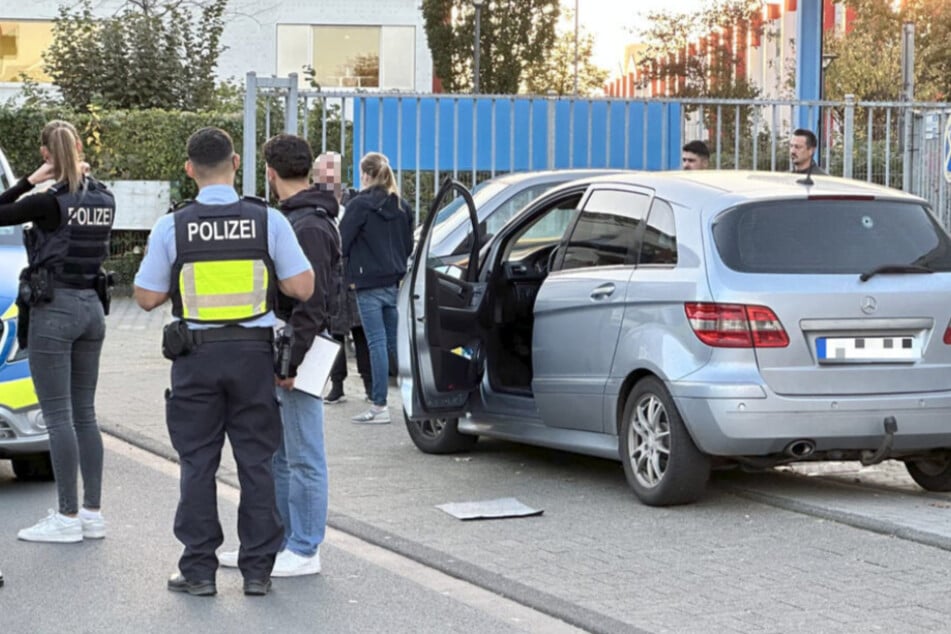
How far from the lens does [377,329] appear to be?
11.6m

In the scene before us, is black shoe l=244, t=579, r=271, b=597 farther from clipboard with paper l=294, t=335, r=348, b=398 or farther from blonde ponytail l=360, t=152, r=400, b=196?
blonde ponytail l=360, t=152, r=400, b=196

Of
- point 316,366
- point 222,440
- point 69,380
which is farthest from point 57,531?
point 316,366

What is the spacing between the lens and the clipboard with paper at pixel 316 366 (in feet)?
22.4

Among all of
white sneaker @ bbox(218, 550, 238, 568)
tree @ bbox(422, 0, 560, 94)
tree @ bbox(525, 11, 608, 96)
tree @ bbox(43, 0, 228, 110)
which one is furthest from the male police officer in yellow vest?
tree @ bbox(525, 11, 608, 96)

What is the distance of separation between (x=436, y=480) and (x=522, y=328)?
997 millimetres

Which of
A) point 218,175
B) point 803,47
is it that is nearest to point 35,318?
point 218,175

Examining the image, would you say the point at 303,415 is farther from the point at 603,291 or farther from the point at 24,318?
the point at 603,291

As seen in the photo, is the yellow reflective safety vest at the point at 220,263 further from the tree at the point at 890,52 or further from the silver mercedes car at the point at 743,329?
the tree at the point at 890,52

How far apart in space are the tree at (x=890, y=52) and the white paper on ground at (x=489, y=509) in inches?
1515

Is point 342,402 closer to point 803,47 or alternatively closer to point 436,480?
point 436,480

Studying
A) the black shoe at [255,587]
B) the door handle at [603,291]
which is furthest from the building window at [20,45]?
the black shoe at [255,587]

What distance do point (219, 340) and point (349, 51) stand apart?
1497 inches

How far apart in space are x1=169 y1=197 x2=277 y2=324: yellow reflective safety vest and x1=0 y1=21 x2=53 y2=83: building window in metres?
37.9

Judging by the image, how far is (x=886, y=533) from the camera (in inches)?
305
